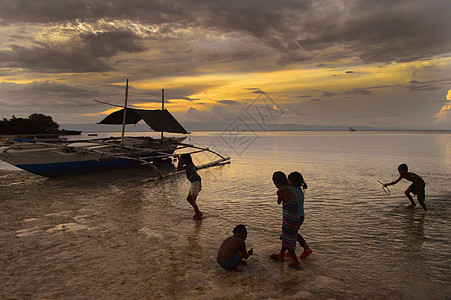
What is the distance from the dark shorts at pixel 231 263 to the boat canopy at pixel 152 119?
16.8 metres

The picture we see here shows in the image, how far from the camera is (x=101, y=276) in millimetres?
4383

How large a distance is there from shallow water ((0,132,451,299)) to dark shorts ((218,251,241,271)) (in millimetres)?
134

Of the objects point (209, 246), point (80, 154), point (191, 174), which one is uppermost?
point (191, 174)

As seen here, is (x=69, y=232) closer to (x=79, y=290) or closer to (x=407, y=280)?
(x=79, y=290)

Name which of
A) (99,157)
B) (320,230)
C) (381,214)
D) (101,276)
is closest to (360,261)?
(320,230)

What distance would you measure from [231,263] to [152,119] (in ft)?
58.3

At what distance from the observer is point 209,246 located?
5.70 metres

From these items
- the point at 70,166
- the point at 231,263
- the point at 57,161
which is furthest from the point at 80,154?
the point at 231,263

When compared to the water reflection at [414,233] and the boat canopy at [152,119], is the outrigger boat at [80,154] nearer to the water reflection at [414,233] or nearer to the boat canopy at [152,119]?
the boat canopy at [152,119]

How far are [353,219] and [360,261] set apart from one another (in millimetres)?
2836

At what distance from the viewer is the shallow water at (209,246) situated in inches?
160

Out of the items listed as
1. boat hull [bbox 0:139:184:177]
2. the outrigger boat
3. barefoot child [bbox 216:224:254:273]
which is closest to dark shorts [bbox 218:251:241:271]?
barefoot child [bbox 216:224:254:273]

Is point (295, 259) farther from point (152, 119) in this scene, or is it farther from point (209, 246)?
point (152, 119)

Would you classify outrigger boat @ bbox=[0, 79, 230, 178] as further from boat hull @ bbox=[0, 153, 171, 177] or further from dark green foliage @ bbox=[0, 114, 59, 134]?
dark green foliage @ bbox=[0, 114, 59, 134]
